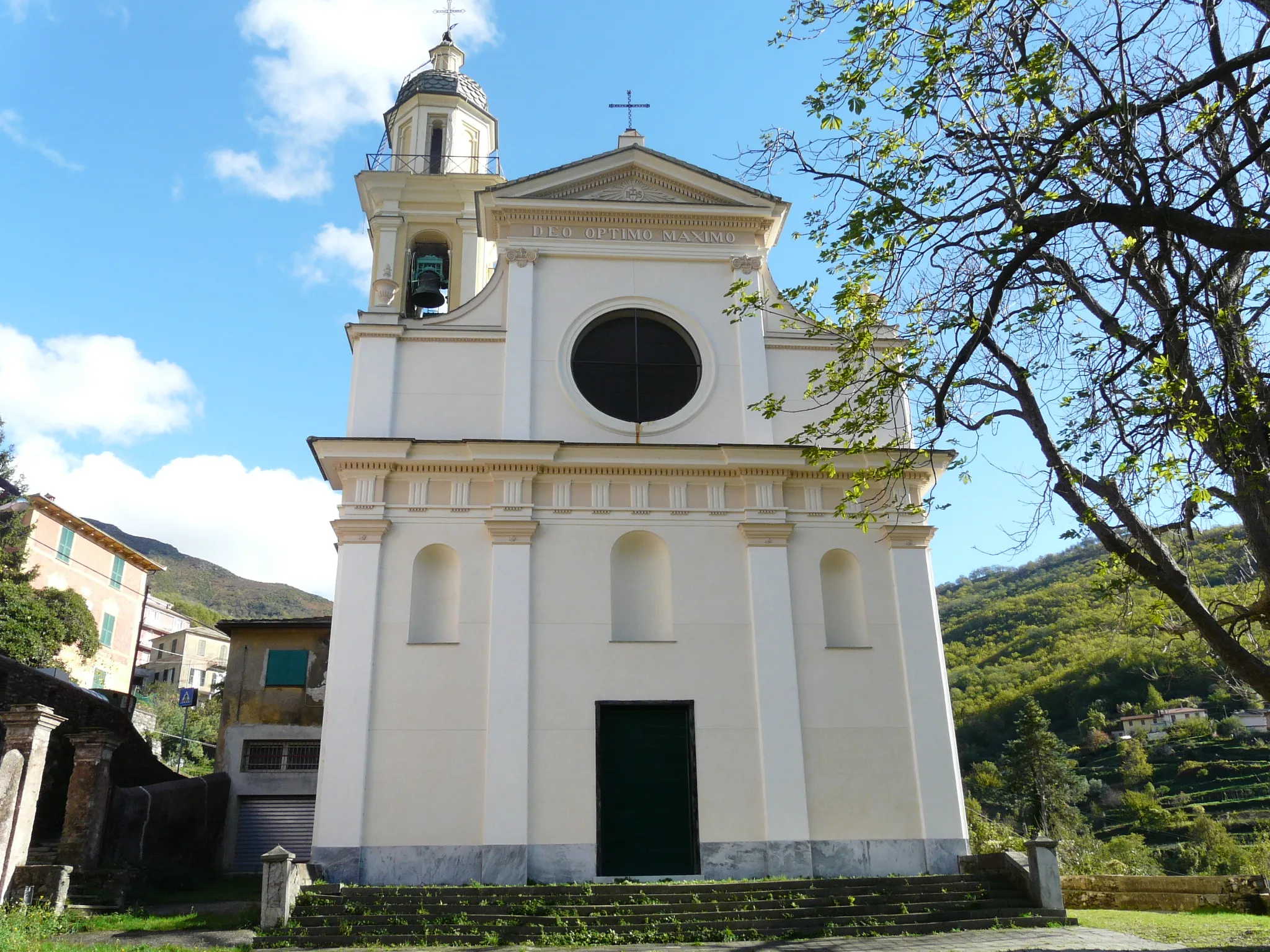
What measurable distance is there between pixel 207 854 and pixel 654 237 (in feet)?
51.5

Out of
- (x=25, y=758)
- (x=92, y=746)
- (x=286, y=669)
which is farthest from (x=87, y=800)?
(x=286, y=669)

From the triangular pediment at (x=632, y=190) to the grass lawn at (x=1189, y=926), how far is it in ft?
41.0

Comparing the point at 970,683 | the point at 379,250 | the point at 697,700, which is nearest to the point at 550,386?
the point at 697,700

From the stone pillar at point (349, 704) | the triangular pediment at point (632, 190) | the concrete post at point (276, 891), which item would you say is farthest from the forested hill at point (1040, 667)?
the concrete post at point (276, 891)

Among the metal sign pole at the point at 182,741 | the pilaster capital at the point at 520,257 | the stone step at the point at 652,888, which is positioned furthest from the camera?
the metal sign pole at the point at 182,741

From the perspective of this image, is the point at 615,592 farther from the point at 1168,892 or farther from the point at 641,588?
the point at 1168,892

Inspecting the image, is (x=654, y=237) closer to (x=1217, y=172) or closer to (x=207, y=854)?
(x=1217, y=172)

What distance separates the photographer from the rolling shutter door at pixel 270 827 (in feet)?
73.0

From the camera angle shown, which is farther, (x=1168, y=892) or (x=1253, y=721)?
(x=1253, y=721)

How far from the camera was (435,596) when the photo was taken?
1562 cm

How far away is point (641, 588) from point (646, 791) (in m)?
3.12

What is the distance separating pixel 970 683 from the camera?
61375 millimetres

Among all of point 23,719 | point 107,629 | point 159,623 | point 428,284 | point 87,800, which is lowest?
point 87,800

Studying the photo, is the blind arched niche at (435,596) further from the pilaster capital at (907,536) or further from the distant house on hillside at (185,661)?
the distant house on hillside at (185,661)
